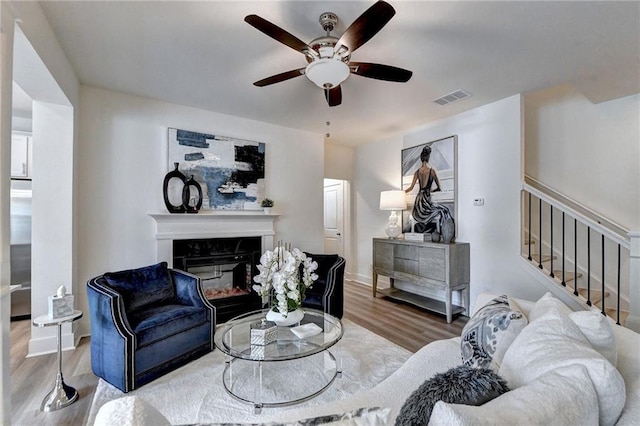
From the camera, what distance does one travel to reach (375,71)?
218 cm

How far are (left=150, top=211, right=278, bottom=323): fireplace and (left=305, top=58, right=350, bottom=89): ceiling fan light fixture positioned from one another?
2.23m

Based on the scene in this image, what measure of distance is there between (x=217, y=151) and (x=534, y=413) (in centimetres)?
390

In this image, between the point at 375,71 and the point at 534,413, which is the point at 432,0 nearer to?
the point at 375,71

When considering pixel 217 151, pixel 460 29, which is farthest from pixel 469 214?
pixel 217 151

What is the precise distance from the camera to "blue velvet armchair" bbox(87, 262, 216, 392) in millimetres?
2104

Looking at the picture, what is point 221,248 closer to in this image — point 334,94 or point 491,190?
point 334,94

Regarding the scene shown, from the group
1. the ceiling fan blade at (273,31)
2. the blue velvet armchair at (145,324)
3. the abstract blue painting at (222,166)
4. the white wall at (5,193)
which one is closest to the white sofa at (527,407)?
the white wall at (5,193)

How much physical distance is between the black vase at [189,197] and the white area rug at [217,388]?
1727mm

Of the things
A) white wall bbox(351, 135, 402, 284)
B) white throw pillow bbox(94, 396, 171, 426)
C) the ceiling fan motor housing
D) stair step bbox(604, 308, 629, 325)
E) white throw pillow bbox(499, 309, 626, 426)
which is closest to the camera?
white throw pillow bbox(94, 396, 171, 426)

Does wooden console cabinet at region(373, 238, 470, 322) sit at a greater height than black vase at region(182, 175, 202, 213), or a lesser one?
lesser

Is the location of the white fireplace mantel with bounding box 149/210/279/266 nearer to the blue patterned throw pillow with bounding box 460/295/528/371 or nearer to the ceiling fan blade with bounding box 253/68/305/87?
the ceiling fan blade with bounding box 253/68/305/87

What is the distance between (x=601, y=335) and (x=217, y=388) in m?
2.24

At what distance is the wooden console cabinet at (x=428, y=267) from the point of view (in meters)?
3.62

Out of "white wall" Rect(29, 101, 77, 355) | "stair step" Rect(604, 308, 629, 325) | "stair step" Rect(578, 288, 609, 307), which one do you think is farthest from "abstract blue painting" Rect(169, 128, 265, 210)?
"stair step" Rect(604, 308, 629, 325)
